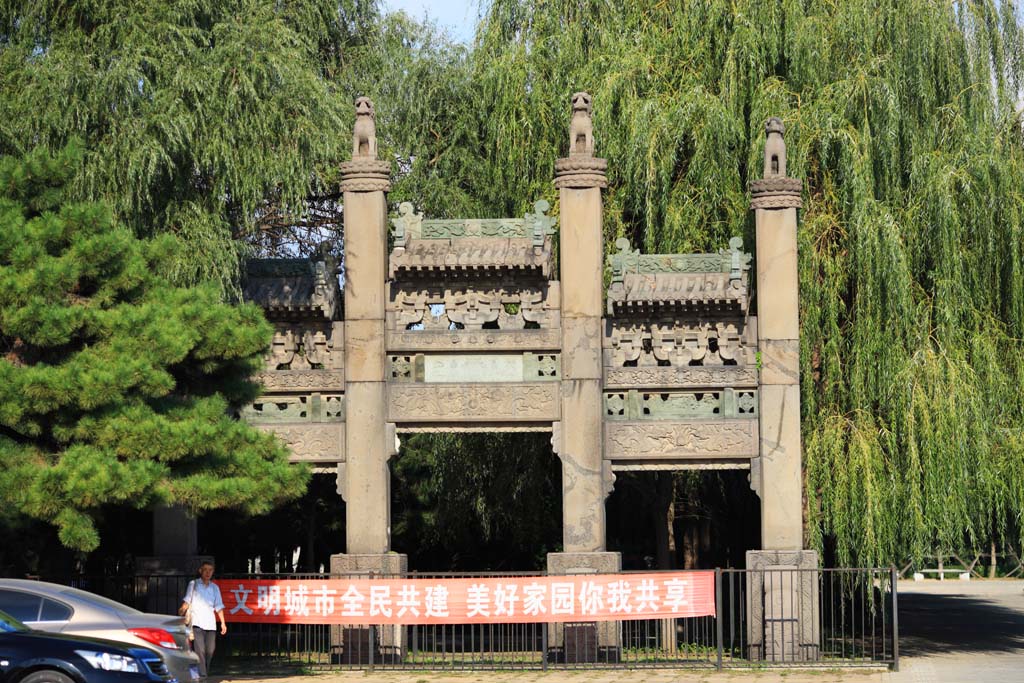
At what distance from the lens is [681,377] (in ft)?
59.5

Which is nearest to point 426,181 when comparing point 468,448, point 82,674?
point 468,448

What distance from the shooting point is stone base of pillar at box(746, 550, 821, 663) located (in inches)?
684

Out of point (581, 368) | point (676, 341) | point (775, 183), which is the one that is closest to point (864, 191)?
point (775, 183)

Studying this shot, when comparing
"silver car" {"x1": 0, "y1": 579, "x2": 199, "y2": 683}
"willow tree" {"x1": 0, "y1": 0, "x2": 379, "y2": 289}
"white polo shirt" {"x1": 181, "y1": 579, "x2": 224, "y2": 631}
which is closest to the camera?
"silver car" {"x1": 0, "y1": 579, "x2": 199, "y2": 683}

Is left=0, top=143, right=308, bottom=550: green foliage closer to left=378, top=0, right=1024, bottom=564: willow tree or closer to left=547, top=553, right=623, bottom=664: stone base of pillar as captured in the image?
left=547, top=553, right=623, bottom=664: stone base of pillar

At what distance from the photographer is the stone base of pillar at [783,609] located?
17375mm

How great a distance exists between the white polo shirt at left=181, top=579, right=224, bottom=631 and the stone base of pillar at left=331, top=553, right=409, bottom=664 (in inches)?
106

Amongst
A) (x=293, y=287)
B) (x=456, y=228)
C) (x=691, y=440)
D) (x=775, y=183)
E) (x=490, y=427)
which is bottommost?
(x=691, y=440)

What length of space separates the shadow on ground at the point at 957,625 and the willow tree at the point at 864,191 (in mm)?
1875

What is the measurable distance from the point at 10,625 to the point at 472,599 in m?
6.59

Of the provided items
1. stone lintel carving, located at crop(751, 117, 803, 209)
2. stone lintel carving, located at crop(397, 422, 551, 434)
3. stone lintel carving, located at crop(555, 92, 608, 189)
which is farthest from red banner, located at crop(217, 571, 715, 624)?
stone lintel carving, located at crop(555, 92, 608, 189)

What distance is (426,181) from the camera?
78.6ft

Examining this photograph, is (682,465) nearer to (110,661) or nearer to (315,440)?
(315,440)

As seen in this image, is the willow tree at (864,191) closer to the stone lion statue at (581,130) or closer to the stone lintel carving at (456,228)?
the stone lion statue at (581,130)
